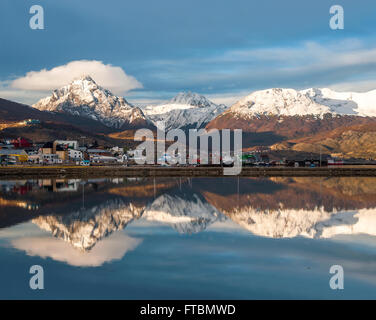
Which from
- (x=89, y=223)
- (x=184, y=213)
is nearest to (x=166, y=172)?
(x=184, y=213)

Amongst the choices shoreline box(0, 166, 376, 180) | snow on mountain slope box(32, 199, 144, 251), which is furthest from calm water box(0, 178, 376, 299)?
shoreline box(0, 166, 376, 180)

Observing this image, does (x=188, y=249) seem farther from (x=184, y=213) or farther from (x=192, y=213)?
(x=184, y=213)

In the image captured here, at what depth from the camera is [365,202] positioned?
188 feet

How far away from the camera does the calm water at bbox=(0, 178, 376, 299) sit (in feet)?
70.8

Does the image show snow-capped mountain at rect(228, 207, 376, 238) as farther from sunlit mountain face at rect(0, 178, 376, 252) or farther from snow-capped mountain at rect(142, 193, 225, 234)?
snow-capped mountain at rect(142, 193, 225, 234)

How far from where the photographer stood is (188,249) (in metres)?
30.3

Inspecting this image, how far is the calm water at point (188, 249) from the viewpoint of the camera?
21.6 meters

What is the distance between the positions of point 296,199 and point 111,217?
27.8 metres


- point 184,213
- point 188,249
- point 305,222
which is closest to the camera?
point 188,249

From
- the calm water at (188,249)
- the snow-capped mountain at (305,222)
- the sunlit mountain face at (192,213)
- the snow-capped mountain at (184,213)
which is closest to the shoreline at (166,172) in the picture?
the sunlit mountain face at (192,213)

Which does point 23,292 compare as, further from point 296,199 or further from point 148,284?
point 296,199

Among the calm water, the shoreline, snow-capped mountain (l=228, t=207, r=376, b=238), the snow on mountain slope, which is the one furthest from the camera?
the shoreline

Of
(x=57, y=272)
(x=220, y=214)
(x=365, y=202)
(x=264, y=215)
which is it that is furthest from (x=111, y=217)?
(x=365, y=202)

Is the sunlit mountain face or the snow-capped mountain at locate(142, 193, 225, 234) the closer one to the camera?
the sunlit mountain face
